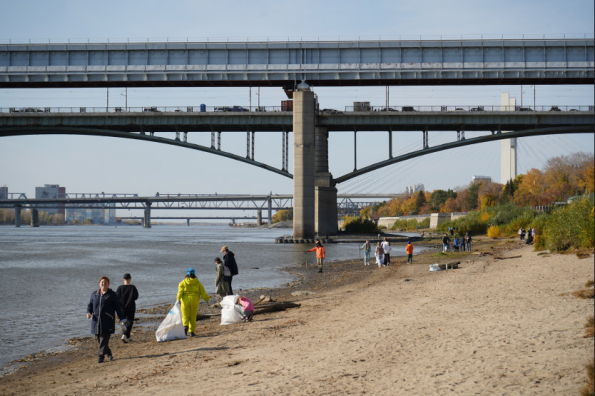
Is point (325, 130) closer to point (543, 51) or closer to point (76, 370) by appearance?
point (543, 51)

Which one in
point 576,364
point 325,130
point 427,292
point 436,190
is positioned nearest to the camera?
point 576,364

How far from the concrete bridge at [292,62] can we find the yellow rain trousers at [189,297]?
58366 millimetres

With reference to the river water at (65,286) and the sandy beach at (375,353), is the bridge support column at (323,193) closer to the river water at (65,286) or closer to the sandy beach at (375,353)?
the river water at (65,286)

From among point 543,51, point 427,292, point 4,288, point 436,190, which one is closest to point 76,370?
point 427,292

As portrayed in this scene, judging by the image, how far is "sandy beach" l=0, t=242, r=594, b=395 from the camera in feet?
29.1

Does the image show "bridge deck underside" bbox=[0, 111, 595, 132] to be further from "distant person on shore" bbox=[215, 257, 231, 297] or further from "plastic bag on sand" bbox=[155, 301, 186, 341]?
"plastic bag on sand" bbox=[155, 301, 186, 341]

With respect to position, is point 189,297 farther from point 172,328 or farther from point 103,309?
point 103,309

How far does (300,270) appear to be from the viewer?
118 feet

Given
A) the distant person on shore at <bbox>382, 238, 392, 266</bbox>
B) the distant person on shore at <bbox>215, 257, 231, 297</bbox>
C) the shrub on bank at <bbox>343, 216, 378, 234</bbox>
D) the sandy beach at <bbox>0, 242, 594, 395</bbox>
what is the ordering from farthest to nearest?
1. the shrub on bank at <bbox>343, 216, 378, 234</bbox>
2. the distant person on shore at <bbox>382, 238, 392, 266</bbox>
3. the distant person on shore at <bbox>215, 257, 231, 297</bbox>
4. the sandy beach at <bbox>0, 242, 594, 395</bbox>

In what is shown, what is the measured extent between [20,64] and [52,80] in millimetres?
4526

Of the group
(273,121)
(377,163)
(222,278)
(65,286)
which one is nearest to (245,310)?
(222,278)

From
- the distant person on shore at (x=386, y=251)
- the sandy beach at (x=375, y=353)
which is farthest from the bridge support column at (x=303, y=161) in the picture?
the sandy beach at (x=375, y=353)

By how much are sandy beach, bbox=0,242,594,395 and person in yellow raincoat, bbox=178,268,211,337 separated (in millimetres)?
488

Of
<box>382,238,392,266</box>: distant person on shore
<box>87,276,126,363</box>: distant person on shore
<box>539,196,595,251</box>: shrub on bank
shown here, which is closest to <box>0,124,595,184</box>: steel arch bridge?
<box>382,238,392,266</box>: distant person on shore
